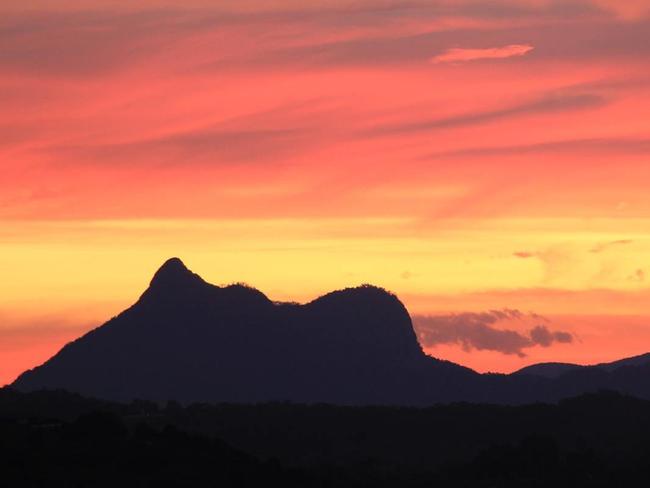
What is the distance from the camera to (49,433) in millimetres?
127812

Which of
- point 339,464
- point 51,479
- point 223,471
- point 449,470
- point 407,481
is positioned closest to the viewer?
point 51,479

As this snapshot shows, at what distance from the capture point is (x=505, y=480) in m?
165

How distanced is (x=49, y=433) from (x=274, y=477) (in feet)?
55.1

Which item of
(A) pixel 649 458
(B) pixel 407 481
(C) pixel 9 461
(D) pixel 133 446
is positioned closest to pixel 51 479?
(C) pixel 9 461

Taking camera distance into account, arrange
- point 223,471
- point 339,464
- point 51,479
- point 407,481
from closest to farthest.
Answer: point 51,479 < point 223,471 < point 407,481 < point 339,464

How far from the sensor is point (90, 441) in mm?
125312

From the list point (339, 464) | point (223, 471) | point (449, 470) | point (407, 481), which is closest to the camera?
point (223, 471)

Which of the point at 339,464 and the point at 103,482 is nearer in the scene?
the point at 103,482

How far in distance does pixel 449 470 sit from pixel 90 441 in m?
60.5

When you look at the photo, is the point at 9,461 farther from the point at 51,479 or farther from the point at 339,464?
the point at 339,464

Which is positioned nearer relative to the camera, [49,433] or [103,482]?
[103,482]

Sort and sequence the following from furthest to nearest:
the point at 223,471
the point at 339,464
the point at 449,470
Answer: the point at 339,464 → the point at 449,470 → the point at 223,471

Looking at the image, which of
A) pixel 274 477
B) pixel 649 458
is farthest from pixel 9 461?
pixel 649 458

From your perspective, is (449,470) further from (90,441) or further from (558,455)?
(90,441)
